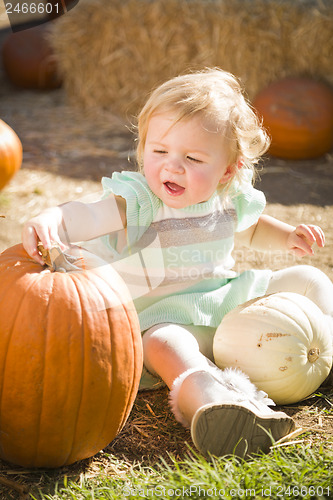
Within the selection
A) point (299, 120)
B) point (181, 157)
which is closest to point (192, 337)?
point (181, 157)

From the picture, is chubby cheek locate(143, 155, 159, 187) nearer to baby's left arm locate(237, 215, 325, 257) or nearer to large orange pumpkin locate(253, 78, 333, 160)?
baby's left arm locate(237, 215, 325, 257)

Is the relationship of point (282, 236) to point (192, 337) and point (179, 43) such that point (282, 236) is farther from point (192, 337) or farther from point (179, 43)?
→ point (179, 43)

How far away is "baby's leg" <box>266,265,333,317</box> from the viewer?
8.07 ft

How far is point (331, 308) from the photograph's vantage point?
2.45 metres

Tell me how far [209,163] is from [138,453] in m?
1.04

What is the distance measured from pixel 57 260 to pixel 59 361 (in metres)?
0.31

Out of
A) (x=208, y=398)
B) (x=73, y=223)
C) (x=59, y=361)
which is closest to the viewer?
(x=59, y=361)

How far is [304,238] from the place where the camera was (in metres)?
2.48

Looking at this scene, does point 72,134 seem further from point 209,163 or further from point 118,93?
point 209,163

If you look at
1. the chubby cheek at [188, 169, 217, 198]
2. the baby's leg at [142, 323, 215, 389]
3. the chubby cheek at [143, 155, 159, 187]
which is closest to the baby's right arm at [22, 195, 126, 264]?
the chubby cheek at [143, 155, 159, 187]

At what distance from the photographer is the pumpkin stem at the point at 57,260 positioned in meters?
1.78

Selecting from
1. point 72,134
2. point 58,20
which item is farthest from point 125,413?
point 58,20

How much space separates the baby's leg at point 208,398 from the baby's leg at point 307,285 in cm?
45

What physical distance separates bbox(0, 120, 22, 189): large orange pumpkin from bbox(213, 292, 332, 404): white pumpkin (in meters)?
2.53
